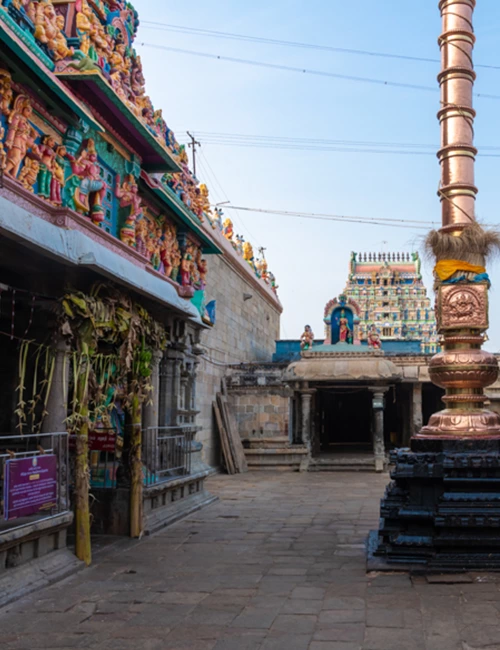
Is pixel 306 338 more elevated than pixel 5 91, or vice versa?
pixel 5 91

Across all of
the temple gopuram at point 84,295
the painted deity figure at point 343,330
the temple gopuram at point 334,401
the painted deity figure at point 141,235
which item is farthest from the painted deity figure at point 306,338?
the painted deity figure at point 141,235

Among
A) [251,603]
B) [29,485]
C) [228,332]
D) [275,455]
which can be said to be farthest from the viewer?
[228,332]

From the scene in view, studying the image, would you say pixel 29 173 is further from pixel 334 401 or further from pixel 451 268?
pixel 334 401

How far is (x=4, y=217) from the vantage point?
532cm

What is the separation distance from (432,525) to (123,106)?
600 cm

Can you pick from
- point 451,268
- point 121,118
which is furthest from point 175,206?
point 451,268

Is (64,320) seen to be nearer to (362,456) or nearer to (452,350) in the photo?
(452,350)

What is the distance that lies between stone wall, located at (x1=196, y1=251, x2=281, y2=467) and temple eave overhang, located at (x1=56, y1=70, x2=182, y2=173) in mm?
6564

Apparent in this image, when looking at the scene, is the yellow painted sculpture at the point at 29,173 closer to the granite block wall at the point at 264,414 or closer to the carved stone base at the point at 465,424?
the carved stone base at the point at 465,424

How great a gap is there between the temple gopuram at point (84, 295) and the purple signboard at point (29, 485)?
17mm

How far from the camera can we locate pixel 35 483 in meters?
6.16

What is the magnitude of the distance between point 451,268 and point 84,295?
153 inches

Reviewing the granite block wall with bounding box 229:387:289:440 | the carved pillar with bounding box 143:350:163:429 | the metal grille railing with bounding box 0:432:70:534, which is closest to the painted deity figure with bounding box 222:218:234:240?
the granite block wall with bounding box 229:387:289:440

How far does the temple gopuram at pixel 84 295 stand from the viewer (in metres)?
6.37
